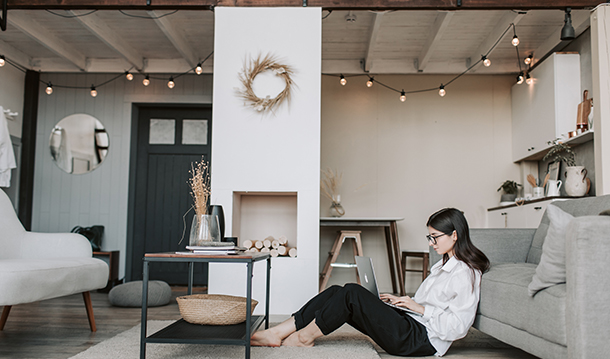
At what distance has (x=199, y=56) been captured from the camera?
19.2 ft

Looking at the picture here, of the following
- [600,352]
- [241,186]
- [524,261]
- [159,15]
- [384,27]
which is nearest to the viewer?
[600,352]

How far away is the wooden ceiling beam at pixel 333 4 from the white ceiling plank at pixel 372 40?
0.43 meters

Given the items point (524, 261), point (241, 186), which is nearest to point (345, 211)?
point (241, 186)

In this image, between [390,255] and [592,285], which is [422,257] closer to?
[390,255]

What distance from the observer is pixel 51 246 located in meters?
3.26

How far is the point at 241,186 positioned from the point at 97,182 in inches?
120

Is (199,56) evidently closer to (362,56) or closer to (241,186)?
(362,56)

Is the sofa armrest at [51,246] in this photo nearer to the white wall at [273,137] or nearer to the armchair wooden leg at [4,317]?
the armchair wooden leg at [4,317]

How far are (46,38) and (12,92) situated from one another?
1.07m

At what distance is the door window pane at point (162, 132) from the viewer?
6.27 m

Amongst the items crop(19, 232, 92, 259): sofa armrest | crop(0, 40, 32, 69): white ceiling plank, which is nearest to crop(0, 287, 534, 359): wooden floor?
crop(19, 232, 92, 259): sofa armrest

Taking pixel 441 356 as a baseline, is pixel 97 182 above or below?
above

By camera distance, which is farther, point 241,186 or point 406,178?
point 406,178

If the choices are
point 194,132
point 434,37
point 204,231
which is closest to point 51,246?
point 204,231
